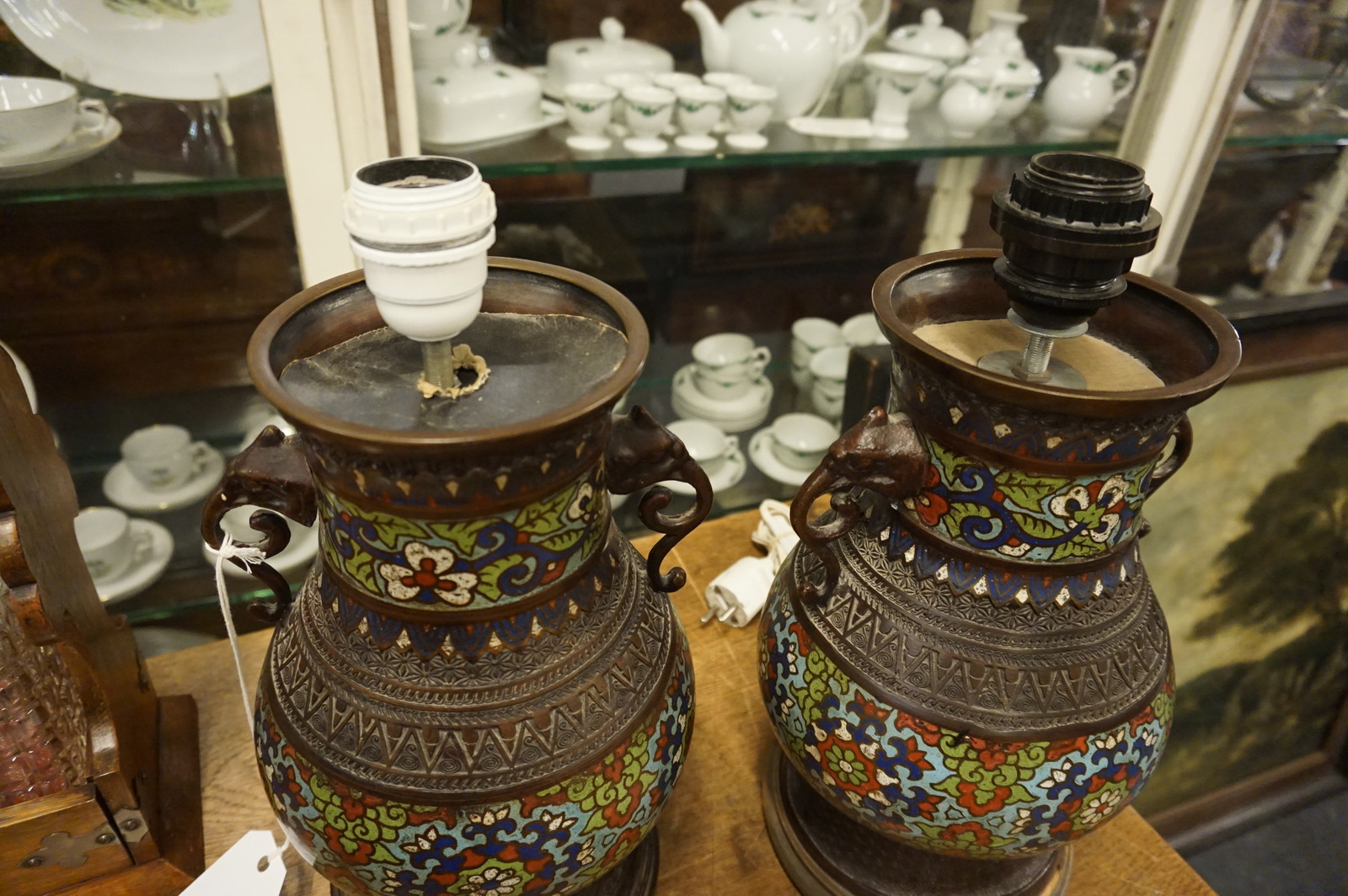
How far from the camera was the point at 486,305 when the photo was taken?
0.71 m

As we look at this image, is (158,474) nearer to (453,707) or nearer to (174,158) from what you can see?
(174,158)

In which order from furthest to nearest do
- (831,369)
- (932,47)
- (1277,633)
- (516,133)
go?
(1277,633) < (831,369) < (932,47) < (516,133)

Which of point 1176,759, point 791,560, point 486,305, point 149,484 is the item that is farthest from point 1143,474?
point 1176,759

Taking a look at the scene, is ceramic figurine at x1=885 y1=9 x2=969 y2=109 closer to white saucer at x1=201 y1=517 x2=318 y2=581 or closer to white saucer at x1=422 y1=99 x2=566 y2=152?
white saucer at x1=422 y1=99 x2=566 y2=152

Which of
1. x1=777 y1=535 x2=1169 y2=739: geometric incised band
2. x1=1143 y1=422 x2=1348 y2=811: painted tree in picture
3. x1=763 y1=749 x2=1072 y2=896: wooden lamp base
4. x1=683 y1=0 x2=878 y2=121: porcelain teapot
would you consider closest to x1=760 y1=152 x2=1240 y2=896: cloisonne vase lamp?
x1=777 y1=535 x2=1169 y2=739: geometric incised band

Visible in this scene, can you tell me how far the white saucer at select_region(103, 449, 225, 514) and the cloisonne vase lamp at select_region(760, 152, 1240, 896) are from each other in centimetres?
112

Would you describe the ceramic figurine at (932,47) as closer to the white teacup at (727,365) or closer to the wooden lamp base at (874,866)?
the white teacup at (727,365)

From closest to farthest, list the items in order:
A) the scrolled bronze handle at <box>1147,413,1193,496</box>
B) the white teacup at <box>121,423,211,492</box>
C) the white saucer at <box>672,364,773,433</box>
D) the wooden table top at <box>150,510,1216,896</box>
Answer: the scrolled bronze handle at <box>1147,413,1193,496</box> → the wooden table top at <box>150,510,1216,896</box> → the white teacup at <box>121,423,211,492</box> → the white saucer at <box>672,364,773,433</box>

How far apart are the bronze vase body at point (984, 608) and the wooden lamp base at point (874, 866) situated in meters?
0.11

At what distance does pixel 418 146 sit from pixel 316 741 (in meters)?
0.79

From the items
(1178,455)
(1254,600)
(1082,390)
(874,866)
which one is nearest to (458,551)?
(1082,390)

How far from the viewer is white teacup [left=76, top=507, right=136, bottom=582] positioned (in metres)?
1.33

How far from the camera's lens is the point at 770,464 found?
170 cm

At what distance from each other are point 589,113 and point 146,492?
3.04 ft
